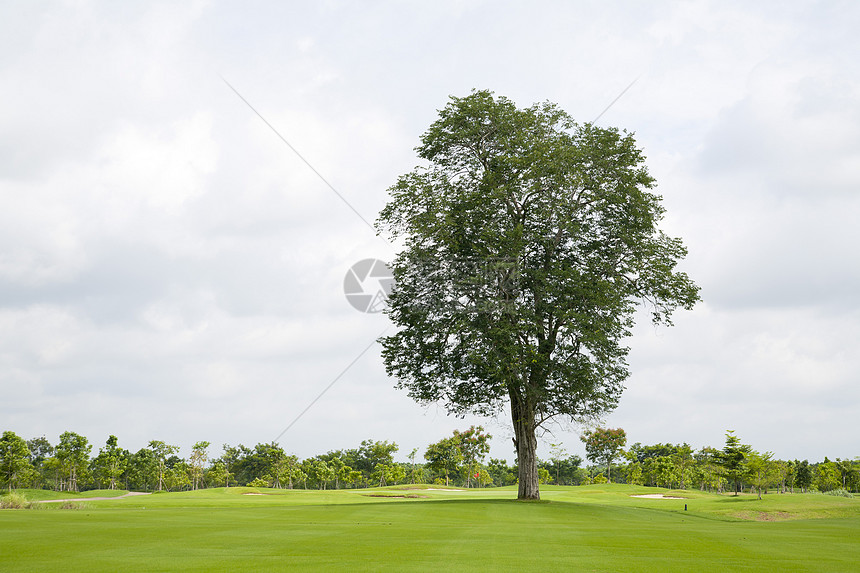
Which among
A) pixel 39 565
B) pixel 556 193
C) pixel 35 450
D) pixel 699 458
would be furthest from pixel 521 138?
pixel 35 450

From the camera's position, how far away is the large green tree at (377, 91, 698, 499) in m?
27.1

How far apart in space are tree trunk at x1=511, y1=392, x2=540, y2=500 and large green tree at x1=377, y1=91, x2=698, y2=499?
0.06m

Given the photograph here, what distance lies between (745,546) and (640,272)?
1856 centimetres

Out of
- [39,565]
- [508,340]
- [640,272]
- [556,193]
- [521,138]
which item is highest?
[521,138]

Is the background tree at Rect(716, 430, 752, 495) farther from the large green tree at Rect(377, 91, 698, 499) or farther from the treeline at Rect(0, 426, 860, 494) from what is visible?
the large green tree at Rect(377, 91, 698, 499)

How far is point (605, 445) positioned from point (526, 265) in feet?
187

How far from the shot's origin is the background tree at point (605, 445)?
76.1 m

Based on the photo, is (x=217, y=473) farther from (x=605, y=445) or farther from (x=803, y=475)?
(x=803, y=475)

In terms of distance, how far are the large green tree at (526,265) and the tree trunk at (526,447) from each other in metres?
0.06

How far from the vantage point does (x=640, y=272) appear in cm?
2944

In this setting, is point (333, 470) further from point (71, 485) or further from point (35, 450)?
point (35, 450)

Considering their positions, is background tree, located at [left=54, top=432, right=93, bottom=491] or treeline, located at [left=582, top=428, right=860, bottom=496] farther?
treeline, located at [left=582, top=428, right=860, bottom=496]

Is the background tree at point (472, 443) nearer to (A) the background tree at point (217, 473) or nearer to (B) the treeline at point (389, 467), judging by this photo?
(B) the treeline at point (389, 467)

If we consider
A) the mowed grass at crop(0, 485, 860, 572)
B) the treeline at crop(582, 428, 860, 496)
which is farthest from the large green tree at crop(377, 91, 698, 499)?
the treeline at crop(582, 428, 860, 496)
